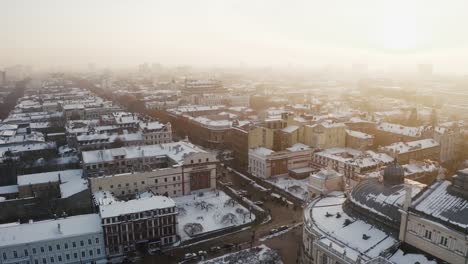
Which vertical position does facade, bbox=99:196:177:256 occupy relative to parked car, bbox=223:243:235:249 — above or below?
above

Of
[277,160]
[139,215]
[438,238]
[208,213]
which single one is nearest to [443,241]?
[438,238]

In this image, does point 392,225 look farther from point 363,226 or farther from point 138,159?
point 138,159

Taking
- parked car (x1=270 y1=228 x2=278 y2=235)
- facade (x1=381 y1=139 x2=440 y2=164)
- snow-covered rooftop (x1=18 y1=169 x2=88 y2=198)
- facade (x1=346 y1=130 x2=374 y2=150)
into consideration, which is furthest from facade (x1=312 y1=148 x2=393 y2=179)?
snow-covered rooftop (x1=18 y1=169 x2=88 y2=198)

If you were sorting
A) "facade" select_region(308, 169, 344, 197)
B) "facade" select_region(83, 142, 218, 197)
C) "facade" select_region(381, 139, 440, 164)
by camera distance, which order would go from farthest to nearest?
"facade" select_region(381, 139, 440, 164) → "facade" select_region(83, 142, 218, 197) → "facade" select_region(308, 169, 344, 197)

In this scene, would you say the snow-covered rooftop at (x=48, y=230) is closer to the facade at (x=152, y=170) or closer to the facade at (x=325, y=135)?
the facade at (x=152, y=170)


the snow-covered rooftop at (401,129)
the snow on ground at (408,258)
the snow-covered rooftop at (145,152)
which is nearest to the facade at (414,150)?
the snow-covered rooftop at (401,129)

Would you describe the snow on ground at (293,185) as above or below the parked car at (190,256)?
above

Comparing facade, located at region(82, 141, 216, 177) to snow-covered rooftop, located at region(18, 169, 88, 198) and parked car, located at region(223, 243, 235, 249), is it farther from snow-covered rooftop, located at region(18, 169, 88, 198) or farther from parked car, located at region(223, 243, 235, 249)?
parked car, located at region(223, 243, 235, 249)
